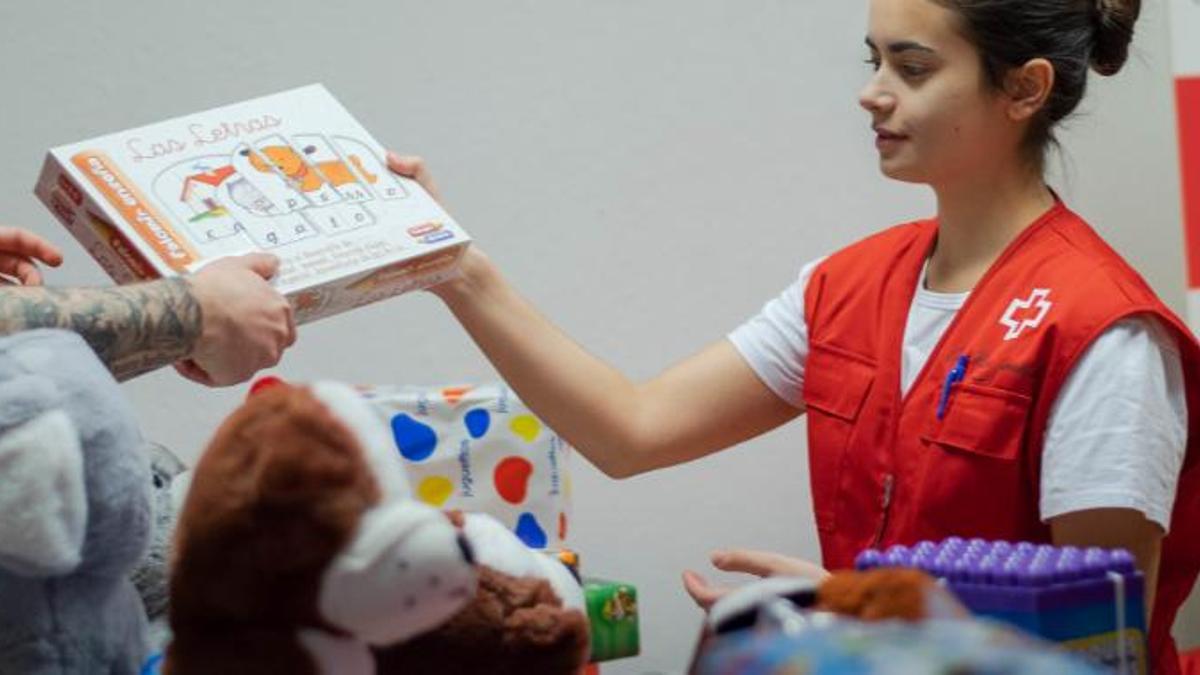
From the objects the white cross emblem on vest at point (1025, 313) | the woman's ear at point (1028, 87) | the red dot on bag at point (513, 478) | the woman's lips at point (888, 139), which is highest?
the woman's ear at point (1028, 87)

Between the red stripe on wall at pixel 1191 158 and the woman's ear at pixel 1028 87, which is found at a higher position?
the woman's ear at pixel 1028 87

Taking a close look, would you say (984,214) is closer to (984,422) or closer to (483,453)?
(984,422)

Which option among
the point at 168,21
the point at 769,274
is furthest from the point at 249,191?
the point at 769,274

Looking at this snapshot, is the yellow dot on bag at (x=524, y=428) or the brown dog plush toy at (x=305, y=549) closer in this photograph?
the brown dog plush toy at (x=305, y=549)

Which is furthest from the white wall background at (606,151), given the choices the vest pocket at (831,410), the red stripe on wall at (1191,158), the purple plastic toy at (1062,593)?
the purple plastic toy at (1062,593)

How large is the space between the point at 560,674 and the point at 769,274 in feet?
5.04

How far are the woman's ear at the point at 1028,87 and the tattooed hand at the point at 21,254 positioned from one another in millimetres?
925

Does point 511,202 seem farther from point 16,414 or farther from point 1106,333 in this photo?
point 16,414

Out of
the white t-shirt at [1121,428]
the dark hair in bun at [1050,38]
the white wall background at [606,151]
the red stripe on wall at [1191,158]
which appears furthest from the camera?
the red stripe on wall at [1191,158]

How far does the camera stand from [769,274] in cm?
235

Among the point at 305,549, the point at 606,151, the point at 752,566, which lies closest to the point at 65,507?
the point at 305,549

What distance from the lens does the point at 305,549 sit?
69 centimetres

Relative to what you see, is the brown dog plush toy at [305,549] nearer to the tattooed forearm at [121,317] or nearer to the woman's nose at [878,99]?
the tattooed forearm at [121,317]

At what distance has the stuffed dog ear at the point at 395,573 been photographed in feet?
2.24
